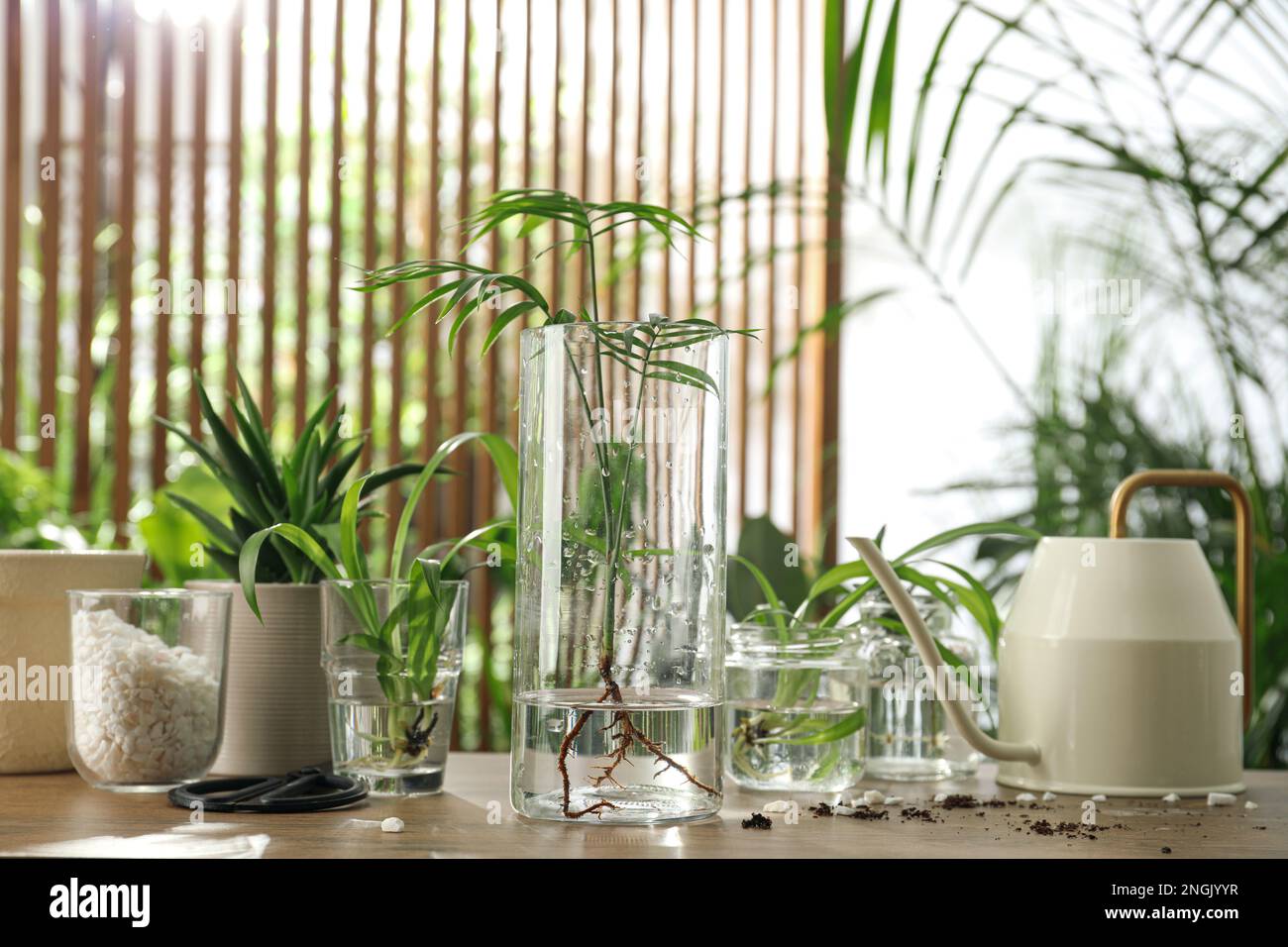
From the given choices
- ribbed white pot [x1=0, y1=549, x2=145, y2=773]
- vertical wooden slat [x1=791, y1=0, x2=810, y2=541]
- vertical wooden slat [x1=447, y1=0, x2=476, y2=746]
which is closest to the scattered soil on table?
ribbed white pot [x1=0, y1=549, x2=145, y2=773]

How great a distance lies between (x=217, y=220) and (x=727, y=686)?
10.5 ft

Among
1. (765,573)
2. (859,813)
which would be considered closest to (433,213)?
(765,573)

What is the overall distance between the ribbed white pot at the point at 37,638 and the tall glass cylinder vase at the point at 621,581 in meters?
0.37

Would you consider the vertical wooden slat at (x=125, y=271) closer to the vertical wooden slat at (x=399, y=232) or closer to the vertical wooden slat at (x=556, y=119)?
the vertical wooden slat at (x=399, y=232)

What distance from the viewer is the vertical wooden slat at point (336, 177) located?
103 inches

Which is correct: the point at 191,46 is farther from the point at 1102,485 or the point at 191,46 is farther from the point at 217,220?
the point at 1102,485

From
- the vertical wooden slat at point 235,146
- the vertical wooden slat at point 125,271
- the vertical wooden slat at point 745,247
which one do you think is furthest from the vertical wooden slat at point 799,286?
the vertical wooden slat at point 125,271

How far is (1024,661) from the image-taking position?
84 centimetres

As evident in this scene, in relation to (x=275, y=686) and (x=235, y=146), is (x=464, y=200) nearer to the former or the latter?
(x=235, y=146)

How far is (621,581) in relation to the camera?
2.35ft

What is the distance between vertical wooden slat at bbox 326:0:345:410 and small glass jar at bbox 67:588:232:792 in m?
1.86

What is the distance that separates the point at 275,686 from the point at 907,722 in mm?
468

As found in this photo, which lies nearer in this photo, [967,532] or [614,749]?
[614,749]
